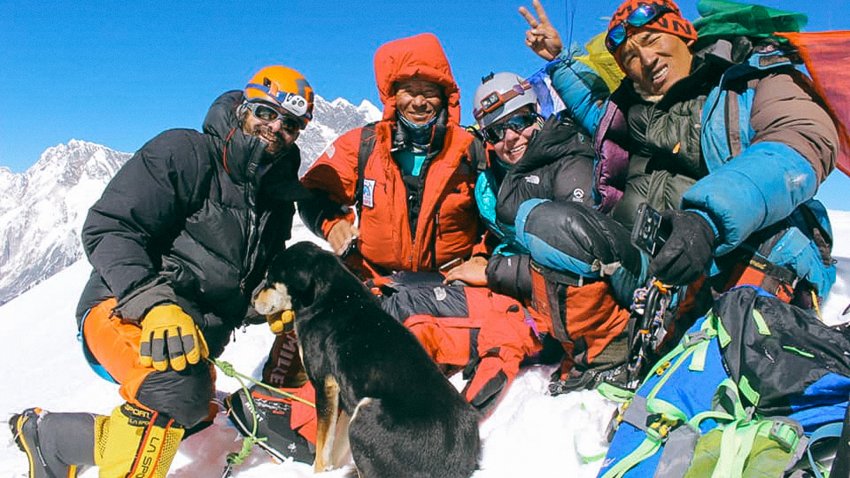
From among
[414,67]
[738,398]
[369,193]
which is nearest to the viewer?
[738,398]

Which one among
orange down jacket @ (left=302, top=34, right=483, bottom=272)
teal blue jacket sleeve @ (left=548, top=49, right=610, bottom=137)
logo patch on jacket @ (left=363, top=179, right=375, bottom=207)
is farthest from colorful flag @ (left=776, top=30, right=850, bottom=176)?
logo patch on jacket @ (left=363, top=179, right=375, bottom=207)

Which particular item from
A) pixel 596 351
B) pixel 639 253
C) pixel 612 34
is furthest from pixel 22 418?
pixel 612 34

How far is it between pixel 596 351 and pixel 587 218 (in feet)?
2.82

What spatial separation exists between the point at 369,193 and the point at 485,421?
6.64 ft

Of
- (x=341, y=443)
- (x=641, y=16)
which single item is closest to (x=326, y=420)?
(x=341, y=443)

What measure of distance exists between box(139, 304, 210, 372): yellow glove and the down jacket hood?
2.38m

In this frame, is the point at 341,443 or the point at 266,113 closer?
the point at 341,443

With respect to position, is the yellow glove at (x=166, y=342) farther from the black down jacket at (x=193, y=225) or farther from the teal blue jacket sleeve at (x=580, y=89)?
the teal blue jacket sleeve at (x=580, y=89)

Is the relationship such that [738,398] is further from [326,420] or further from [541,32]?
[541,32]

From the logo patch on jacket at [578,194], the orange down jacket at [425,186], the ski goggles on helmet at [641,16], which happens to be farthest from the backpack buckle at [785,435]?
the orange down jacket at [425,186]

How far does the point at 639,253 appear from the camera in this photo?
315cm

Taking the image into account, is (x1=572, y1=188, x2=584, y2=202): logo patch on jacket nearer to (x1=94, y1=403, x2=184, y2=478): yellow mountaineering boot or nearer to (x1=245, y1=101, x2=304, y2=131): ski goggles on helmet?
(x1=245, y1=101, x2=304, y2=131): ski goggles on helmet

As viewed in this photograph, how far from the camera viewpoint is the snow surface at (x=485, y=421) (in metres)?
2.88

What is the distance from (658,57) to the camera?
3480mm
